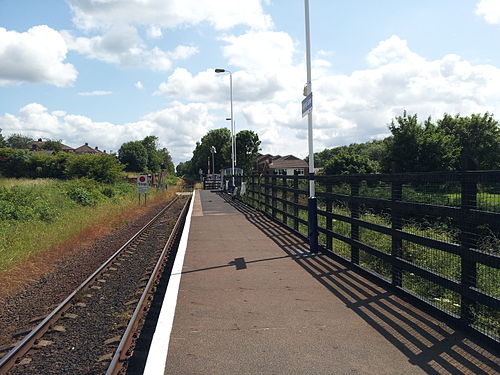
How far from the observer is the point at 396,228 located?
5.71 m

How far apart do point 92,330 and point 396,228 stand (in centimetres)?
405

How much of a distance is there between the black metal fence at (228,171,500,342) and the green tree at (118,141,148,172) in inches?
3684

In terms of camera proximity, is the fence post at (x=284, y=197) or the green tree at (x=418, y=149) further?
the green tree at (x=418, y=149)

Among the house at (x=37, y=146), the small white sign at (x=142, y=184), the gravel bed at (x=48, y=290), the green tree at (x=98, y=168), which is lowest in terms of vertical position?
the gravel bed at (x=48, y=290)

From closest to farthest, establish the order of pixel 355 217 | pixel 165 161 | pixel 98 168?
pixel 355 217 < pixel 98 168 < pixel 165 161

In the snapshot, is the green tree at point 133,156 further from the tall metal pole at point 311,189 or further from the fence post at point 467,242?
the fence post at point 467,242

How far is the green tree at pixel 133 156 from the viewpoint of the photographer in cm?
9812

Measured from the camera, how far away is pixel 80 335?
526 cm

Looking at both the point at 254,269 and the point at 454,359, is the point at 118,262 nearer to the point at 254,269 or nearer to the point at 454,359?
the point at 254,269

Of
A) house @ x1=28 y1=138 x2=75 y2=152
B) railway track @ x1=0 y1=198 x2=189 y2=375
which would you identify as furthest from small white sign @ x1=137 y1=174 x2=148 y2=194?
house @ x1=28 y1=138 x2=75 y2=152

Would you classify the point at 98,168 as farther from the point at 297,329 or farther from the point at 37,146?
the point at 37,146

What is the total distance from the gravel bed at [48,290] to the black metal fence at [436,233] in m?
4.80

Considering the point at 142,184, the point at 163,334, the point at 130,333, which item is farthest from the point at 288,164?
the point at 163,334

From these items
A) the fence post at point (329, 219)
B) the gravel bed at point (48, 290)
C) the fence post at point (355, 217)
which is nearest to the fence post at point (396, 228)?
the fence post at point (355, 217)
